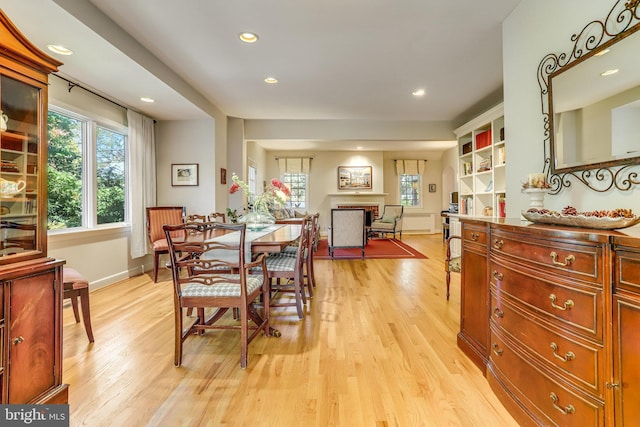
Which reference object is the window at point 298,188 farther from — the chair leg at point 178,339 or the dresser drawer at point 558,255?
the dresser drawer at point 558,255

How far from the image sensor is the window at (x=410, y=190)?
30.4 feet

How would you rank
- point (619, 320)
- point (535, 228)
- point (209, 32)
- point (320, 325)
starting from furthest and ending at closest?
1. point (209, 32)
2. point (320, 325)
3. point (535, 228)
4. point (619, 320)

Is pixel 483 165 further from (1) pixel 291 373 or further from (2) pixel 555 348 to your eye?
(1) pixel 291 373

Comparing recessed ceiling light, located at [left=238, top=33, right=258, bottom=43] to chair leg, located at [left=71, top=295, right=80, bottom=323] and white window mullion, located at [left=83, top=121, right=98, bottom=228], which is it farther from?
chair leg, located at [left=71, top=295, right=80, bottom=323]

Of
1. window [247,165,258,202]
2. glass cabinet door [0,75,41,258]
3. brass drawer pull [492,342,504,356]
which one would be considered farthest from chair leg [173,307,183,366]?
window [247,165,258,202]

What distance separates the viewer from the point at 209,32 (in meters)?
2.64

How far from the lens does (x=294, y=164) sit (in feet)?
28.2

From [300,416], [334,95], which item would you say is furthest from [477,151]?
[300,416]

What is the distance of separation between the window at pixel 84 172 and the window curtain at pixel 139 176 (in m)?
0.17

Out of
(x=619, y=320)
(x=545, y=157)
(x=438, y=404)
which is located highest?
(x=545, y=157)

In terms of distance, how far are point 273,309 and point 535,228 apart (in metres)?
2.28

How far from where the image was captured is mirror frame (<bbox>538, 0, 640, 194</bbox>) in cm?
138

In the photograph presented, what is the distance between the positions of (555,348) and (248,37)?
10.2 ft

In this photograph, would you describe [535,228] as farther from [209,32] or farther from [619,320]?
[209,32]
